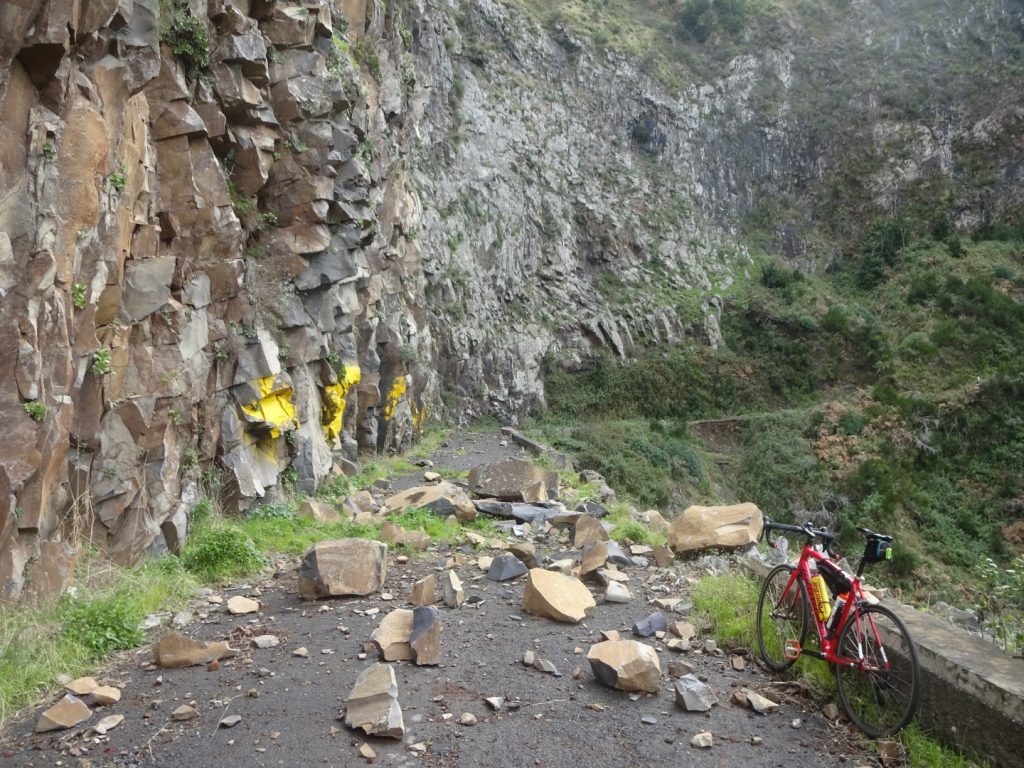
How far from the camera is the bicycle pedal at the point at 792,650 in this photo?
4.57 metres

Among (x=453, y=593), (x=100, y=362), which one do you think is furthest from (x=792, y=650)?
(x=100, y=362)

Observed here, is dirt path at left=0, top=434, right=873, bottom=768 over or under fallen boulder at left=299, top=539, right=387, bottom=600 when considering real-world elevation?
under

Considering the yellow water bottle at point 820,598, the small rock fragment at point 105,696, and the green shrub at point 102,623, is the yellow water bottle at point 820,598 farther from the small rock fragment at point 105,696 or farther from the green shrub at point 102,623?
the green shrub at point 102,623

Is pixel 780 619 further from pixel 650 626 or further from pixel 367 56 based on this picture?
pixel 367 56

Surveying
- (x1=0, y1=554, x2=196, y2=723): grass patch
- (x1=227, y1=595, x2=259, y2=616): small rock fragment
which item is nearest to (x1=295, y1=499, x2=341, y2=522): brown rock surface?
(x1=0, y1=554, x2=196, y2=723): grass patch

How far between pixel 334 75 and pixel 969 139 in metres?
40.5

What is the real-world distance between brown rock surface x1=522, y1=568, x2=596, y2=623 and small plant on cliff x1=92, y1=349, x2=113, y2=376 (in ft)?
14.7

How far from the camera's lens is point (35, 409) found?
17.7 ft

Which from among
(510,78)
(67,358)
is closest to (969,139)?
(510,78)

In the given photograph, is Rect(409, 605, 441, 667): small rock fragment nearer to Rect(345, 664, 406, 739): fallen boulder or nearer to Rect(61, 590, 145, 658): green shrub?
Rect(345, 664, 406, 739): fallen boulder

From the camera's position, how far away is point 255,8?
1105cm

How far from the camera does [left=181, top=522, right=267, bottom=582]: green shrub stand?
6.95m

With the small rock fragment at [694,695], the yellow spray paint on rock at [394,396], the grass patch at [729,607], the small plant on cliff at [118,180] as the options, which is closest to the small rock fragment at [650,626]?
the grass patch at [729,607]

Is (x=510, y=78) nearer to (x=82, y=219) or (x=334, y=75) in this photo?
(x=334, y=75)
